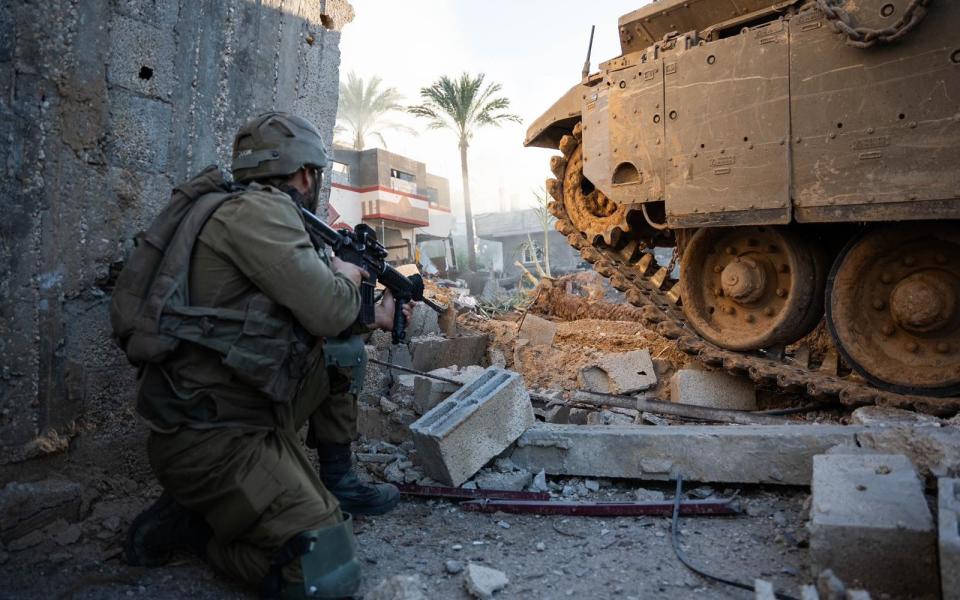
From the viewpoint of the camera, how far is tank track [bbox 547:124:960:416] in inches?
175

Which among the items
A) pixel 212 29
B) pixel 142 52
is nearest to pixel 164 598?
pixel 142 52

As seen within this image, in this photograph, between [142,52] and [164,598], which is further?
[142,52]

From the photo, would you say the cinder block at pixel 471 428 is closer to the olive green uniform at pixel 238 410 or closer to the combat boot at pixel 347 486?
the combat boot at pixel 347 486

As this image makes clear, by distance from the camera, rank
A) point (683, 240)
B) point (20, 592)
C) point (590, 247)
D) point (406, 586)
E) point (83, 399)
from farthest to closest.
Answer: point (590, 247) → point (683, 240) → point (83, 399) → point (20, 592) → point (406, 586)

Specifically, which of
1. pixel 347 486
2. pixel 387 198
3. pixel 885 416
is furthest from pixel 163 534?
pixel 387 198

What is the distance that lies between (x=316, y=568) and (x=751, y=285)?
14.0ft

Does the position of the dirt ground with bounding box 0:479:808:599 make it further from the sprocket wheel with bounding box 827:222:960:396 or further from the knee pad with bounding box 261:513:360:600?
the sprocket wheel with bounding box 827:222:960:396

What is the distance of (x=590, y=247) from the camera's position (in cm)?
664

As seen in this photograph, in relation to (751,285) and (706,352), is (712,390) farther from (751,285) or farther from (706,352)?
(751,285)

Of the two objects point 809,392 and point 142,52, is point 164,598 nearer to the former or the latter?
point 142,52

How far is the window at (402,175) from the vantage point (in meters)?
27.5

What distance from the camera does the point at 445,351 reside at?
6.44 m

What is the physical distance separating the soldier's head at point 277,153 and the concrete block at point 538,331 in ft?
14.5

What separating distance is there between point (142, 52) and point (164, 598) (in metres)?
2.36
